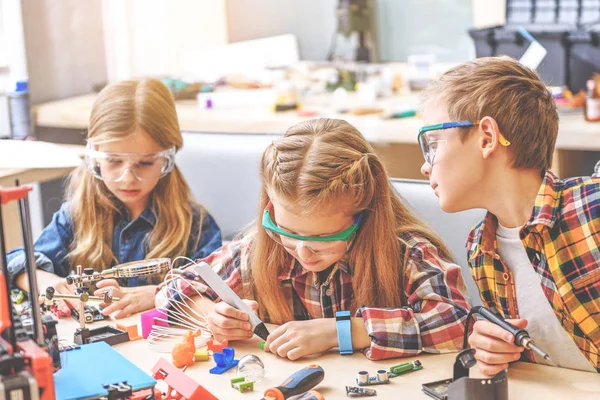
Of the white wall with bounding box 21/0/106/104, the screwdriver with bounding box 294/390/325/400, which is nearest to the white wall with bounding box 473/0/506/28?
the white wall with bounding box 21/0/106/104

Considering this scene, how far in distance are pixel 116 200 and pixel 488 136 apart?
1.12 metres

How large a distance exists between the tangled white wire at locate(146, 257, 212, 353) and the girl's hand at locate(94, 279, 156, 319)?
55 millimetres

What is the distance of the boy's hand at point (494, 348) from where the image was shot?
1.42m

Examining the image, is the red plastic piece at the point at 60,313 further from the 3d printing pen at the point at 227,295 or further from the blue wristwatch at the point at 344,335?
the blue wristwatch at the point at 344,335

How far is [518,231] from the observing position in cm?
164

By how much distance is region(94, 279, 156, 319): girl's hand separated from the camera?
6.09 feet

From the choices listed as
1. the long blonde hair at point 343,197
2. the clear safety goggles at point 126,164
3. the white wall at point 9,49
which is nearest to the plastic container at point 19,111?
the white wall at point 9,49

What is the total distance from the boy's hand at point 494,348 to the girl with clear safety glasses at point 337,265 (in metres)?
0.13

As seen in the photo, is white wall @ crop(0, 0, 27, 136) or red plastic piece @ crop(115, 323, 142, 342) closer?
red plastic piece @ crop(115, 323, 142, 342)

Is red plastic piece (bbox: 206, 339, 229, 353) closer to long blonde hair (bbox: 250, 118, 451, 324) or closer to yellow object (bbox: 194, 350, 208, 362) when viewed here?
yellow object (bbox: 194, 350, 208, 362)

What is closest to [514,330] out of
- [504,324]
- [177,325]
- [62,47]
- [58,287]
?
[504,324]

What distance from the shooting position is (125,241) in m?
2.32

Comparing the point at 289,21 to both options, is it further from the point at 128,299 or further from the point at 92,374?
the point at 92,374

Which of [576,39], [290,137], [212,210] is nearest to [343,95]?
[576,39]
